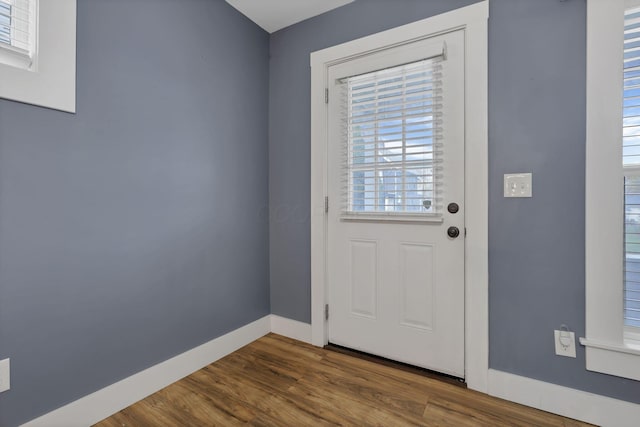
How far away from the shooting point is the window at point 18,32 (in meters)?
1.13

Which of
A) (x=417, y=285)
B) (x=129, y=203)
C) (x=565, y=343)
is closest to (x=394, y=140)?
(x=417, y=285)

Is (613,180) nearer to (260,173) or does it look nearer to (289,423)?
(289,423)

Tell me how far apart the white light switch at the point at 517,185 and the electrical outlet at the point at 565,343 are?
27.3 inches

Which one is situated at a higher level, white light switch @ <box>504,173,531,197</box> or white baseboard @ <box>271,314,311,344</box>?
white light switch @ <box>504,173,531,197</box>

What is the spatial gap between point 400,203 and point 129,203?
1.53 metres

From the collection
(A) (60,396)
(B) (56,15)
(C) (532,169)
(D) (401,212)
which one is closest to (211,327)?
(A) (60,396)

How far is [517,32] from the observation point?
149cm

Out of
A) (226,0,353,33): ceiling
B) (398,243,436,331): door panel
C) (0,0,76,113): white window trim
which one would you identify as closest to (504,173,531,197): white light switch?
(398,243,436,331): door panel

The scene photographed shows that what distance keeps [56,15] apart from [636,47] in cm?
252

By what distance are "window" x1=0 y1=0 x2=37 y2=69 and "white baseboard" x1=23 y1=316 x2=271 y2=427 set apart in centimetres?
145

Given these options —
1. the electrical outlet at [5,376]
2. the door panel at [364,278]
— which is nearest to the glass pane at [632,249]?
the door panel at [364,278]

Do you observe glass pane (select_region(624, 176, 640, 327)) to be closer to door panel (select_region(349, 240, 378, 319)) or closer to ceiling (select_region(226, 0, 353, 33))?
door panel (select_region(349, 240, 378, 319))

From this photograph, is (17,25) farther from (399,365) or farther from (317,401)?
(399,365)

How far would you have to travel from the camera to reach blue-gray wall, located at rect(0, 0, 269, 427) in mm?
1171
